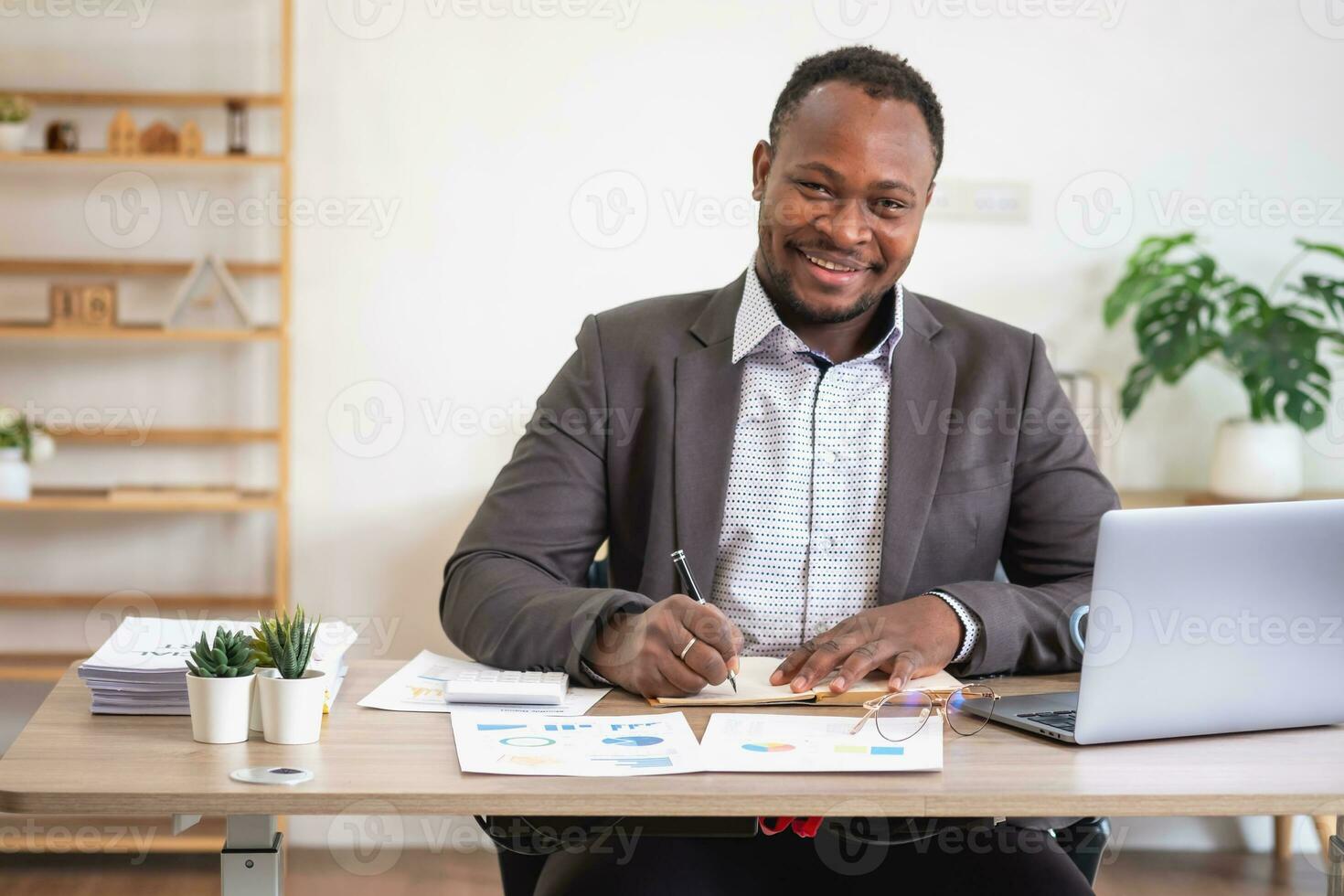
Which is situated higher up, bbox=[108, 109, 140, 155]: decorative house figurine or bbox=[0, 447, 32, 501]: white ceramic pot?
bbox=[108, 109, 140, 155]: decorative house figurine

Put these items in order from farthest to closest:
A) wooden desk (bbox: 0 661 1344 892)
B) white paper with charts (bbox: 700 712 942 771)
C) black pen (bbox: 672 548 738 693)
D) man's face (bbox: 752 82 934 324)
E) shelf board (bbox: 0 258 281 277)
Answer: shelf board (bbox: 0 258 281 277)
man's face (bbox: 752 82 934 324)
black pen (bbox: 672 548 738 693)
white paper with charts (bbox: 700 712 942 771)
wooden desk (bbox: 0 661 1344 892)

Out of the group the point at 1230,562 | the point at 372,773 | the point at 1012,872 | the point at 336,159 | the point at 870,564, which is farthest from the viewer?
the point at 336,159

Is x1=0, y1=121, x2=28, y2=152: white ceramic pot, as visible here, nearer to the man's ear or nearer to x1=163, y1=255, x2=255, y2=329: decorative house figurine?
x1=163, y1=255, x2=255, y2=329: decorative house figurine

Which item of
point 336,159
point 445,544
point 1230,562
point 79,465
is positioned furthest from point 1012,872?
point 79,465

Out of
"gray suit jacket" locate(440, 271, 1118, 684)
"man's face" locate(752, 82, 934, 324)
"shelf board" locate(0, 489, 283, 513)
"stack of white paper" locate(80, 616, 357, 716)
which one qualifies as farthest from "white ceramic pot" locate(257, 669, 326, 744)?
"shelf board" locate(0, 489, 283, 513)

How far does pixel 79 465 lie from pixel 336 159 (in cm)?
102

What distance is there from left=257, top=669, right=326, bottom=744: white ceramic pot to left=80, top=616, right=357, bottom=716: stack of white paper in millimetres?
126

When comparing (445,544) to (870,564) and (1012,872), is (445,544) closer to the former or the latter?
(870,564)

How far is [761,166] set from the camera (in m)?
2.03

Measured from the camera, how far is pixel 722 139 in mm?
3508

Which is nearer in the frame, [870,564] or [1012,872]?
[1012,872]

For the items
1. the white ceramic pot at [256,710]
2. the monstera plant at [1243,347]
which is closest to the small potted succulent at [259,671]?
the white ceramic pot at [256,710]

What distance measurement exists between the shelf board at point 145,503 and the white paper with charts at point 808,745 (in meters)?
2.19

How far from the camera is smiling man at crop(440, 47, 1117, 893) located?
184 centimetres
